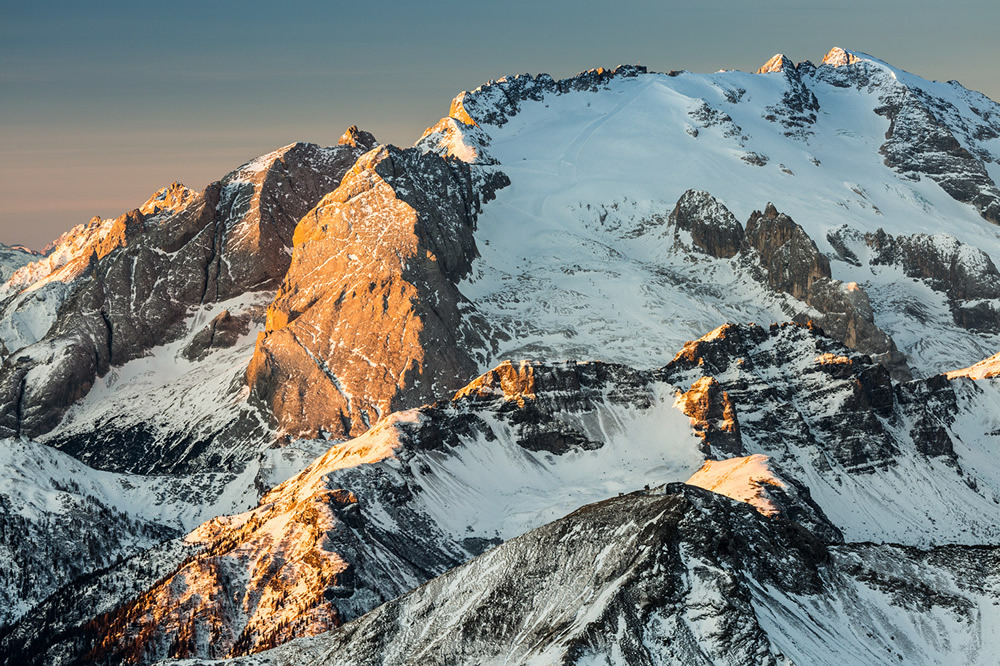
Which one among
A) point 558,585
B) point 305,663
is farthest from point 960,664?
point 305,663

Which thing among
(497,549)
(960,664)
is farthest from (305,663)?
(960,664)

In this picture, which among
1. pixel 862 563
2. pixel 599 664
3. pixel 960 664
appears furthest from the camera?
pixel 862 563

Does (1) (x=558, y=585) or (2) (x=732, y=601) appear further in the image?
(1) (x=558, y=585)

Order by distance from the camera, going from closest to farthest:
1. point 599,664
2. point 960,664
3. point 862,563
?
point 599,664
point 960,664
point 862,563

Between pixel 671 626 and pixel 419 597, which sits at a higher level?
pixel 671 626

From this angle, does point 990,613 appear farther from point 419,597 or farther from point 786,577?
point 419,597

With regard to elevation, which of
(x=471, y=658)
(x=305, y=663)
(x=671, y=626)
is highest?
(x=671, y=626)
